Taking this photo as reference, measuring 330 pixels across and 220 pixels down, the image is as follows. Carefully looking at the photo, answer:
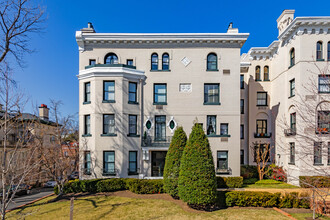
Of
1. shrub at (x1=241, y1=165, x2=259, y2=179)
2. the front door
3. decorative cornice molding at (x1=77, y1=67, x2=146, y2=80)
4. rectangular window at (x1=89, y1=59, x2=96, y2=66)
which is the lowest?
shrub at (x1=241, y1=165, x2=259, y2=179)

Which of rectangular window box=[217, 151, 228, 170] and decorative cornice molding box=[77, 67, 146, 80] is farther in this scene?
rectangular window box=[217, 151, 228, 170]

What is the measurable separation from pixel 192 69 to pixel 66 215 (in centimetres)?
1558

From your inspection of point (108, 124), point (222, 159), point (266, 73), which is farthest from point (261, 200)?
point (266, 73)

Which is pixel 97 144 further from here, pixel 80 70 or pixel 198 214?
pixel 198 214

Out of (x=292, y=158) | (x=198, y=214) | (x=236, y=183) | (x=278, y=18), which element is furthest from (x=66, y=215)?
(x=278, y=18)

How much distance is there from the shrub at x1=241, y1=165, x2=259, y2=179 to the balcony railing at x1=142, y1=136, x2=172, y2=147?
9802mm

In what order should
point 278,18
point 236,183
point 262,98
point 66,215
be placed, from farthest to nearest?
point 262,98 < point 278,18 < point 236,183 < point 66,215

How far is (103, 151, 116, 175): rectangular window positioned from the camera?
17177 millimetres

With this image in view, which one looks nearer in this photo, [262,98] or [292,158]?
[292,158]

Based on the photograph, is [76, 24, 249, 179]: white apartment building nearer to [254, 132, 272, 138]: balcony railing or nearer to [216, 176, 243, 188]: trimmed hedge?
[216, 176, 243, 188]: trimmed hedge

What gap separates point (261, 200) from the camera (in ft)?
40.4

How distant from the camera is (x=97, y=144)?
17.2m

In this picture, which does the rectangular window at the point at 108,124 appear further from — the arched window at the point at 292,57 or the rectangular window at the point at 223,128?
the arched window at the point at 292,57

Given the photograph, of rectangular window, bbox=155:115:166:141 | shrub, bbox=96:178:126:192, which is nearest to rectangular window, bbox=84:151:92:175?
shrub, bbox=96:178:126:192
